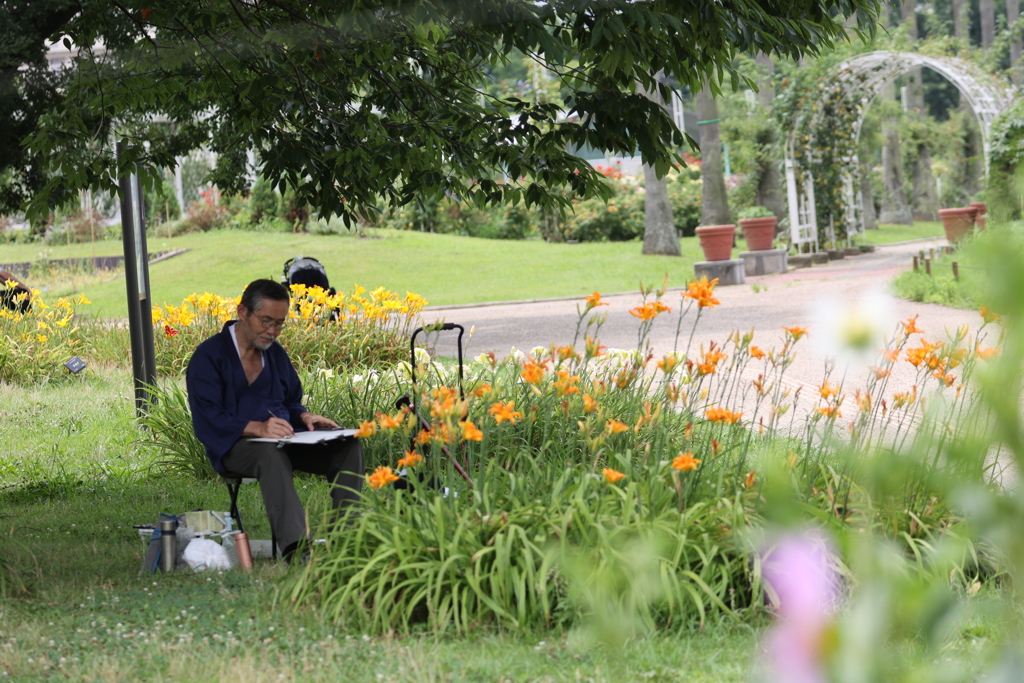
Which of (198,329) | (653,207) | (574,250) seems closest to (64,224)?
(574,250)

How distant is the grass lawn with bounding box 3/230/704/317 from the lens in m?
19.3

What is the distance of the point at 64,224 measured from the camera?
27031 mm

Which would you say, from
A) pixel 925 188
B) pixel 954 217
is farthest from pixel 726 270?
pixel 925 188

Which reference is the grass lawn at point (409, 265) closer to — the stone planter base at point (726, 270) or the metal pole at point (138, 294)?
the stone planter base at point (726, 270)

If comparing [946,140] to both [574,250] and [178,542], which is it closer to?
[574,250]

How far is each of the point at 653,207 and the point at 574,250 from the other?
2346 mm

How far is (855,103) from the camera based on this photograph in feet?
68.4

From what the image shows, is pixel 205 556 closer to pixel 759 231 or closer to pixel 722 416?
pixel 722 416

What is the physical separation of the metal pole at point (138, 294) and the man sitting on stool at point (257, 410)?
2.51 m

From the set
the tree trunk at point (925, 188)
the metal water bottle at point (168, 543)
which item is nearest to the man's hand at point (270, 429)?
the metal water bottle at point (168, 543)

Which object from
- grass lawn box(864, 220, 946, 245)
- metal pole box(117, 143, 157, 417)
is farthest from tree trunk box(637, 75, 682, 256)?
metal pole box(117, 143, 157, 417)

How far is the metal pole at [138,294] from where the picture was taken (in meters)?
6.98

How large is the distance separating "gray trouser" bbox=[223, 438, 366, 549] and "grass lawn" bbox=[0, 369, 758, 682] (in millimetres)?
189

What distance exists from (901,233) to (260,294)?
29598 mm
